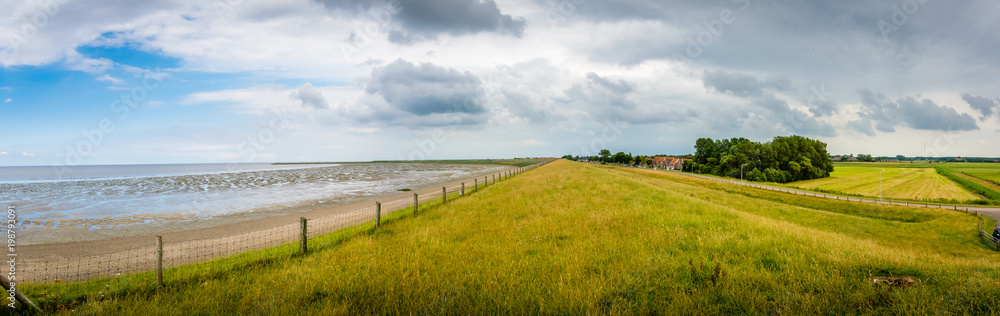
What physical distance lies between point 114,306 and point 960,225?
2399 inches

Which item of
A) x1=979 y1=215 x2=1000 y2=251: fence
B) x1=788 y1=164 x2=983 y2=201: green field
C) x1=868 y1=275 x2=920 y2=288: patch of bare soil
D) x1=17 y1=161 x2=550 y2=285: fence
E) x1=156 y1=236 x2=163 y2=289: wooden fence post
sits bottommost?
x1=979 y1=215 x2=1000 y2=251: fence

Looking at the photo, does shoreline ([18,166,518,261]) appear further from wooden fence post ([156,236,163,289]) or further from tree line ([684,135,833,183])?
tree line ([684,135,833,183])

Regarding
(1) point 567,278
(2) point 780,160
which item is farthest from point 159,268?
(2) point 780,160

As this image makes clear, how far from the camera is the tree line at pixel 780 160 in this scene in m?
98.9

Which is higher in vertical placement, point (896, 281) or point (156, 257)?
point (896, 281)

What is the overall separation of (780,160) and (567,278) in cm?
12225

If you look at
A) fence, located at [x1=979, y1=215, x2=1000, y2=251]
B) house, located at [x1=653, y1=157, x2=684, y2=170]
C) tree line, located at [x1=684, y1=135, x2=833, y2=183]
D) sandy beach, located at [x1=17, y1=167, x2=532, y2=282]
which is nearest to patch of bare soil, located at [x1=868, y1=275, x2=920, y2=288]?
sandy beach, located at [x1=17, y1=167, x2=532, y2=282]

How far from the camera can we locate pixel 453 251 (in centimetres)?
1012

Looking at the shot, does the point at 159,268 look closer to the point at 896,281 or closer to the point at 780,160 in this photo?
the point at 896,281

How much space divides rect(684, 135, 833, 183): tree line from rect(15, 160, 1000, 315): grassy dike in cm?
10527

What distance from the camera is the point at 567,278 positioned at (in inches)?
293

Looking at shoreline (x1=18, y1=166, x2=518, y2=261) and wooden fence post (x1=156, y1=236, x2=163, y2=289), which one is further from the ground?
wooden fence post (x1=156, y1=236, x2=163, y2=289)

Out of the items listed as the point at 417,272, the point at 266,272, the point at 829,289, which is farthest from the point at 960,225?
the point at 266,272

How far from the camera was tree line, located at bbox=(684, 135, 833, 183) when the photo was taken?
325ft
